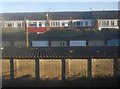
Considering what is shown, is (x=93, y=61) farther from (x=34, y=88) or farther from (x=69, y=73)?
(x=34, y=88)

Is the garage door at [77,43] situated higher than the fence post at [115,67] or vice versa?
the garage door at [77,43]

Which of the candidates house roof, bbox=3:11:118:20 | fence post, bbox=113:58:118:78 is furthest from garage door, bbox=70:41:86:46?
fence post, bbox=113:58:118:78

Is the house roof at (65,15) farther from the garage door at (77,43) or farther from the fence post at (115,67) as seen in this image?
the fence post at (115,67)

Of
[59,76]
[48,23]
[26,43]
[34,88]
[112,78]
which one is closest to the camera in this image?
[34,88]

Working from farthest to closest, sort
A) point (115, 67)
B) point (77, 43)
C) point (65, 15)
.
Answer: point (65, 15)
point (77, 43)
point (115, 67)

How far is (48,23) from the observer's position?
39.5 feet

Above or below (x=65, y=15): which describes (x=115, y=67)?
below

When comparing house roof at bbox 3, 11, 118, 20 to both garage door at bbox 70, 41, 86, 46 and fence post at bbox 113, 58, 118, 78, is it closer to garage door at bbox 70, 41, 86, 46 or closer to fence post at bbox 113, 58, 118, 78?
garage door at bbox 70, 41, 86, 46

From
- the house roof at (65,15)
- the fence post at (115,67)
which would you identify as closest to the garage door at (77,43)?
the house roof at (65,15)

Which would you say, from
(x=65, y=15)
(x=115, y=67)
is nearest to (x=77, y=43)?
(x=65, y=15)

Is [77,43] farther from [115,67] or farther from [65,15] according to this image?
[115,67]

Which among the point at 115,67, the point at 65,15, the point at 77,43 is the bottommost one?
the point at 115,67

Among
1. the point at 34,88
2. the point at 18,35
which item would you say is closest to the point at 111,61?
the point at 34,88

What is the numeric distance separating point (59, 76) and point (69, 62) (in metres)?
0.41
